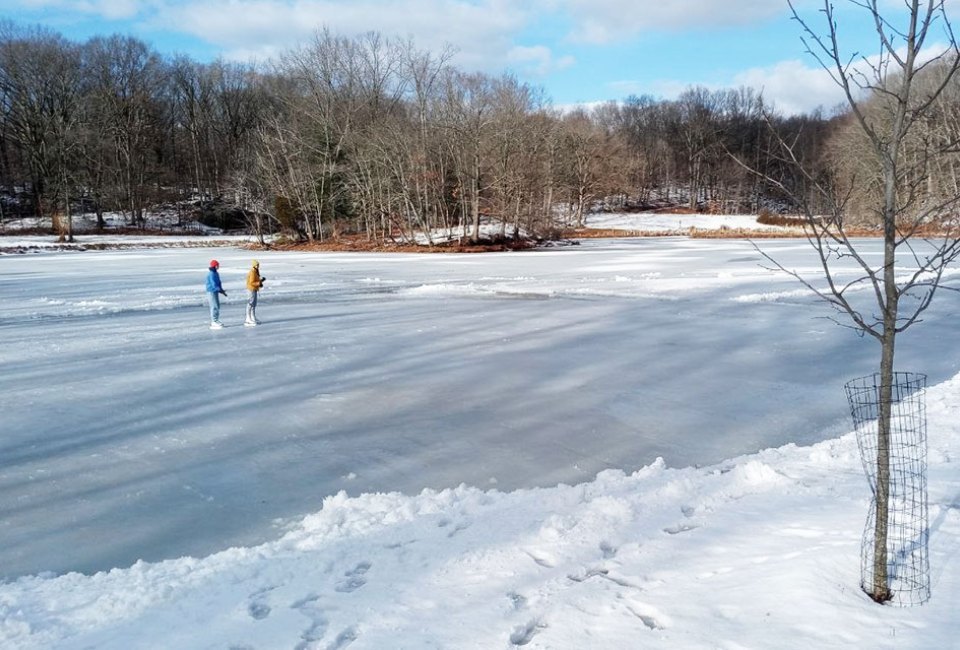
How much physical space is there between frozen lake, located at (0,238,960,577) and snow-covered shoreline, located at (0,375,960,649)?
0.56m

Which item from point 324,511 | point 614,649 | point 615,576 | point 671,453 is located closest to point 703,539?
point 615,576

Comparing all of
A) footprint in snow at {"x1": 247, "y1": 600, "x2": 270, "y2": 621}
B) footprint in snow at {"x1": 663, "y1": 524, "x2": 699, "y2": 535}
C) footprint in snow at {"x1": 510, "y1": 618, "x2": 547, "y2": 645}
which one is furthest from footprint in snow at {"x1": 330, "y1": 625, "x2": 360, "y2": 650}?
footprint in snow at {"x1": 663, "y1": 524, "x2": 699, "y2": 535}

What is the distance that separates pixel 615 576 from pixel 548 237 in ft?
123

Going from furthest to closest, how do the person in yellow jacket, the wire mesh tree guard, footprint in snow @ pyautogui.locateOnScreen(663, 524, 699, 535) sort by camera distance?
the person in yellow jacket, footprint in snow @ pyautogui.locateOnScreen(663, 524, 699, 535), the wire mesh tree guard

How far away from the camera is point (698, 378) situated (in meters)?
8.46

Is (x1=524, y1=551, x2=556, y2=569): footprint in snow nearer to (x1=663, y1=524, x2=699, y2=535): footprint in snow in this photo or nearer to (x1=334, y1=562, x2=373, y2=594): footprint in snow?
(x1=663, y1=524, x2=699, y2=535): footprint in snow

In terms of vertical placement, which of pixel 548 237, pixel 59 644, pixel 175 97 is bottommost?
pixel 59 644

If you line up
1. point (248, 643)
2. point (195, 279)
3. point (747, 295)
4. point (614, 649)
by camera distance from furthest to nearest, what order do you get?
point (195, 279), point (747, 295), point (248, 643), point (614, 649)

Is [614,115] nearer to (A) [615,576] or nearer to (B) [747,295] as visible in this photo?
(B) [747,295]

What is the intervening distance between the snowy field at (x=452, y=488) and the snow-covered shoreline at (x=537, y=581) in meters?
0.02

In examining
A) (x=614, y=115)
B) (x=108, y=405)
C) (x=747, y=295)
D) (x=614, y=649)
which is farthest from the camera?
(x=614, y=115)

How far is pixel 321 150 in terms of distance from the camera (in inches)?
1666

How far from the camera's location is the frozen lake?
502 cm

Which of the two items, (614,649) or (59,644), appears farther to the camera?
(59,644)
